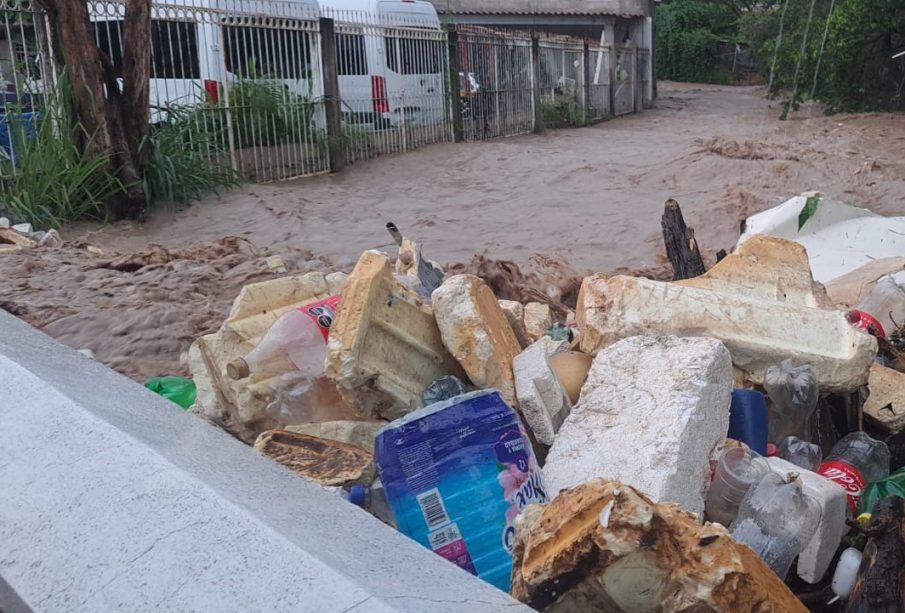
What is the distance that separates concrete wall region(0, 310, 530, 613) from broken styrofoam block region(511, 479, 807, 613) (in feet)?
0.91

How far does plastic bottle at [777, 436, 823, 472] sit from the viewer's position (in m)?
3.01

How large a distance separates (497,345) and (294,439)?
0.79 metres

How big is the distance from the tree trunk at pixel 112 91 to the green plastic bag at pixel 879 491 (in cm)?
772

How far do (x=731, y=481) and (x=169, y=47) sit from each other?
366 inches

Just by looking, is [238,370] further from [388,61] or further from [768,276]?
[388,61]

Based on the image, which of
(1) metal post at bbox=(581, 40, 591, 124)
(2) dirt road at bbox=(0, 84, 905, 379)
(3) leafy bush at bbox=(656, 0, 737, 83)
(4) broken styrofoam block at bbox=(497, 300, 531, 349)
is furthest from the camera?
(3) leafy bush at bbox=(656, 0, 737, 83)

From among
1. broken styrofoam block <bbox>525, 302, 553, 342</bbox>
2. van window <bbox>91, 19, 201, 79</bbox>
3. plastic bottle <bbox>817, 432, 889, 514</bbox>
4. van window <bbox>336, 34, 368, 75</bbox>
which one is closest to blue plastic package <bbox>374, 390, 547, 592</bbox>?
plastic bottle <bbox>817, 432, 889, 514</bbox>

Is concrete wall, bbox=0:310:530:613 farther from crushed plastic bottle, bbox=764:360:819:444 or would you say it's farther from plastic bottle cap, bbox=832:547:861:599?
crushed plastic bottle, bbox=764:360:819:444

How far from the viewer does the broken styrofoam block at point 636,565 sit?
176cm

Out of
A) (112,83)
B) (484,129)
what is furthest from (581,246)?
(484,129)

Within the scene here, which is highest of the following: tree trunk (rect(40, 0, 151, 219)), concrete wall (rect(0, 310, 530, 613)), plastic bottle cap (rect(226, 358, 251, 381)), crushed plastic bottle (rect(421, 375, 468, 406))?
tree trunk (rect(40, 0, 151, 219))

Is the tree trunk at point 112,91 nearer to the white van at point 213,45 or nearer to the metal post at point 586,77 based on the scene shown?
the white van at point 213,45

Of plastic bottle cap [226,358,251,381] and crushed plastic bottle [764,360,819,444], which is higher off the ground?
plastic bottle cap [226,358,251,381]

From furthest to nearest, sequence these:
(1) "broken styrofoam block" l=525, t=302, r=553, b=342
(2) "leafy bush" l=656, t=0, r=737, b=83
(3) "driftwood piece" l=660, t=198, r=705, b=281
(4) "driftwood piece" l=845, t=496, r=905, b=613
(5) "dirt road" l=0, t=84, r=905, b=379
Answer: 1. (2) "leafy bush" l=656, t=0, r=737, b=83
2. (5) "dirt road" l=0, t=84, r=905, b=379
3. (3) "driftwood piece" l=660, t=198, r=705, b=281
4. (1) "broken styrofoam block" l=525, t=302, r=553, b=342
5. (4) "driftwood piece" l=845, t=496, r=905, b=613
